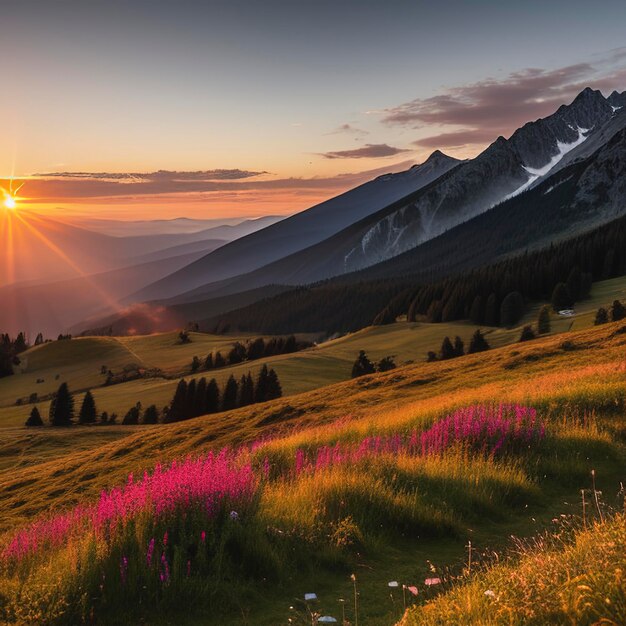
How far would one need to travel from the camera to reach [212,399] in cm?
9069

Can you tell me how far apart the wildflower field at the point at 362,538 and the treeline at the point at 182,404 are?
72655 mm

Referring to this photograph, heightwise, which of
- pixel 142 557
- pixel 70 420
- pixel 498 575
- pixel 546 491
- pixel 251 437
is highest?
pixel 498 575

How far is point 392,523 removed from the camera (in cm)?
842

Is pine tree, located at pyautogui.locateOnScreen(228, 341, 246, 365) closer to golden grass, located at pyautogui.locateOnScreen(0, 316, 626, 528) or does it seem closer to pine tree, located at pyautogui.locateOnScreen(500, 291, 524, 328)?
pine tree, located at pyautogui.locateOnScreen(500, 291, 524, 328)

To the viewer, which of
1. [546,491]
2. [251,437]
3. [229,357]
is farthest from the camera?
[229,357]

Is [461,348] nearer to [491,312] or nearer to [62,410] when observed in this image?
[491,312]

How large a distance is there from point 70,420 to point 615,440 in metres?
89.2

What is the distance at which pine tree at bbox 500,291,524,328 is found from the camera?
151 m

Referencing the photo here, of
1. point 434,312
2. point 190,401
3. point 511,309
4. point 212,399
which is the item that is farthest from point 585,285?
point 190,401

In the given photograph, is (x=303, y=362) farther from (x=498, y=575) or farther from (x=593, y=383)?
(x=498, y=575)

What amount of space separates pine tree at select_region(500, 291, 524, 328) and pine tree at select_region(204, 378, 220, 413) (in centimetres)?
9126

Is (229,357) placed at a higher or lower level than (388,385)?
lower

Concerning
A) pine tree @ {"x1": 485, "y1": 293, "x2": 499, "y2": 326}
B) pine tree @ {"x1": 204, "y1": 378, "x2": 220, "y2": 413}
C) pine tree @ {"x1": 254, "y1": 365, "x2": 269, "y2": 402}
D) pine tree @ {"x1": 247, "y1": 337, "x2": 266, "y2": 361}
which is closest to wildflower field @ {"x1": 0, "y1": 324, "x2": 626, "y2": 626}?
pine tree @ {"x1": 254, "y1": 365, "x2": 269, "y2": 402}

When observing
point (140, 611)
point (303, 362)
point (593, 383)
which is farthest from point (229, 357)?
point (140, 611)
